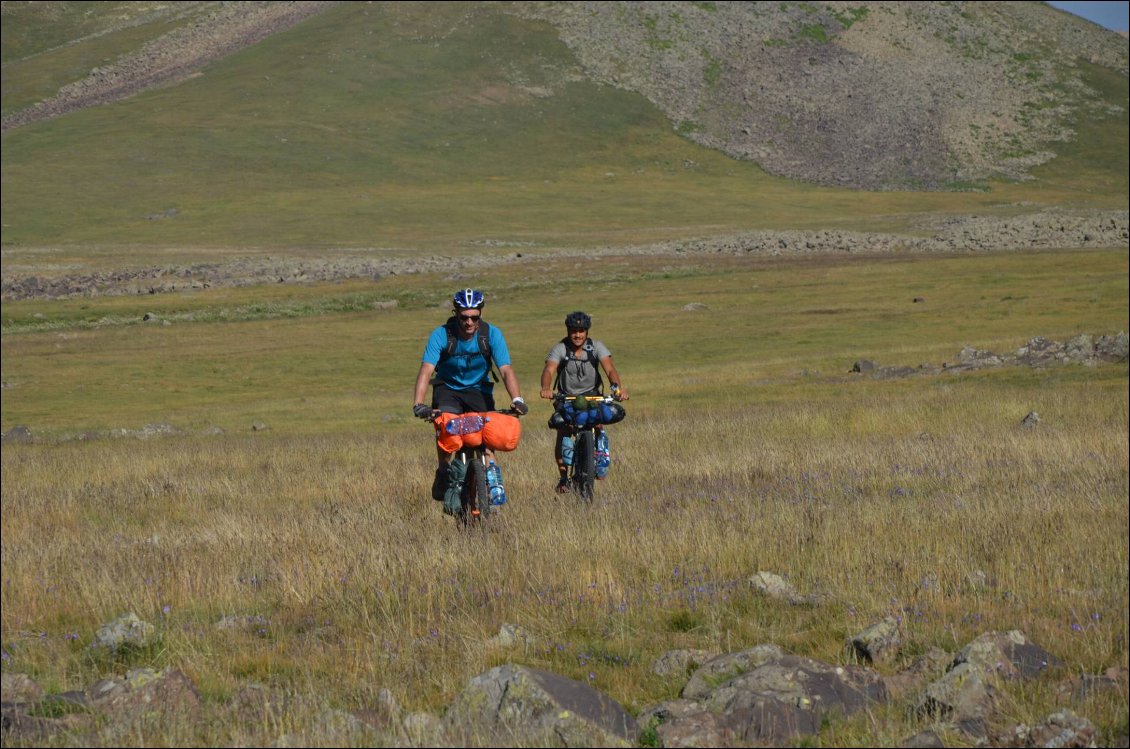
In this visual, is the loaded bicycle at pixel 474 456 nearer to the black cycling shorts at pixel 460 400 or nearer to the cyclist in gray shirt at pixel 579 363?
the black cycling shorts at pixel 460 400

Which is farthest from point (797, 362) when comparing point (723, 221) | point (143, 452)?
point (723, 221)

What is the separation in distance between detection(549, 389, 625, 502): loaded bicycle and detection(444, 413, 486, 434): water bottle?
7.41 ft

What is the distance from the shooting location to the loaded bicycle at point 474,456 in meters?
12.1

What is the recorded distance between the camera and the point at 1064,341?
35.6 meters

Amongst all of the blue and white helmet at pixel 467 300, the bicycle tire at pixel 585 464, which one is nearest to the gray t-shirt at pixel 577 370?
the bicycle tire at pixel 585 464

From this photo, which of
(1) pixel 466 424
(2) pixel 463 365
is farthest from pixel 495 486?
(2) pixel 463 365

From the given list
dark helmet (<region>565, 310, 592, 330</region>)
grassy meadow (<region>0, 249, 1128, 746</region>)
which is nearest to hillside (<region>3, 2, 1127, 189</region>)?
Answer: grassy meadow (<region>0, 249, 1128, 746</region>)

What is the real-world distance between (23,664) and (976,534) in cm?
744

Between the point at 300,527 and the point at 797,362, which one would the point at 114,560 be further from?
the point at 797,362

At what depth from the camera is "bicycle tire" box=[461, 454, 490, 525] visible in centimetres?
1232

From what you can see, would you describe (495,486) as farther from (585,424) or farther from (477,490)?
(585,424)

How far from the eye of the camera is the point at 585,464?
1428cm

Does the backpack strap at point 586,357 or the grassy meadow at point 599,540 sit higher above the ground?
the backpack strap at point 586,357

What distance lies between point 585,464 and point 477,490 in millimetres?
2207
